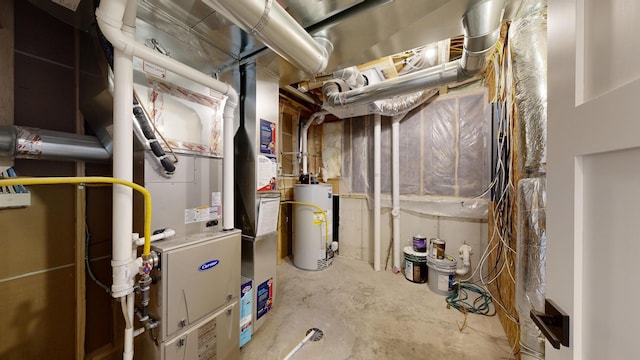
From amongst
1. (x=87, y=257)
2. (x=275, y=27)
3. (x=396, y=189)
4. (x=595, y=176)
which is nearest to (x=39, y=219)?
(x=87, y=257)

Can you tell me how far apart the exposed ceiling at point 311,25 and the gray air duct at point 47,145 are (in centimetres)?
70

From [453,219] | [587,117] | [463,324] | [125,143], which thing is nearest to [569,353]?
[587,117]

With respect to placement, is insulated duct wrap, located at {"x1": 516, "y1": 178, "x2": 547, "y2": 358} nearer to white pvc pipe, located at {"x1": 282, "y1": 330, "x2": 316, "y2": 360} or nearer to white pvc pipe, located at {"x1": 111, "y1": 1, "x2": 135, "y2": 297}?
white pvc pipe, located at {"x1": 282, "y1": 330, "x2": 316, "y2": 360}

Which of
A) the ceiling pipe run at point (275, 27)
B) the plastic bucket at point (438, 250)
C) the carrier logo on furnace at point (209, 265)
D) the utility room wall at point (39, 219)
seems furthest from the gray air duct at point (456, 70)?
the utility room wall at point (39, 219)

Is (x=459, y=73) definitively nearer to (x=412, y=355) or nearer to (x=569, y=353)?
(x=569, y=353)

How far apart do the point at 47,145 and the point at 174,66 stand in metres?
0.75

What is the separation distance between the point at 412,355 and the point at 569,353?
1421mm

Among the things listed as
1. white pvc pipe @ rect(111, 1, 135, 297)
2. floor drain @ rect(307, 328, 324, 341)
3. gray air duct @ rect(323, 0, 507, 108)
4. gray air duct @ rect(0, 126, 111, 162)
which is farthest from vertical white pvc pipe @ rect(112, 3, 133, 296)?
gray air duct @ rect(323, 0, 507, 108)

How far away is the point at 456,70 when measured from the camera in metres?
1.82

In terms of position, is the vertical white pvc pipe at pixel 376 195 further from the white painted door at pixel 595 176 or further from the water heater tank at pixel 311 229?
the white painted door at pixel 595 176

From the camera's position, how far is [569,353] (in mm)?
488

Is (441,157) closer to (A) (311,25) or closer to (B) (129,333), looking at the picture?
(A) (311,25)

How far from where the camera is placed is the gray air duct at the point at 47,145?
3.24 ft

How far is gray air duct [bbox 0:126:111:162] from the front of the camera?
989 millimetres
